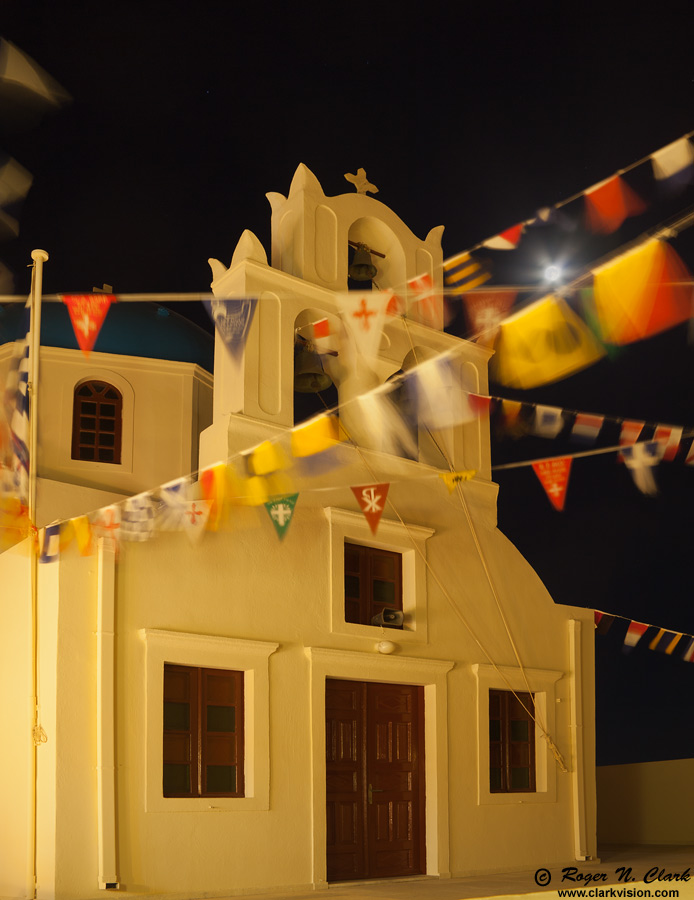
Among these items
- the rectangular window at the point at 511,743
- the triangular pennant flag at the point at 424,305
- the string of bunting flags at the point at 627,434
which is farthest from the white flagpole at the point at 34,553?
the rectangular window at the point at 511,743

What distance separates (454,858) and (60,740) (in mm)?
5054

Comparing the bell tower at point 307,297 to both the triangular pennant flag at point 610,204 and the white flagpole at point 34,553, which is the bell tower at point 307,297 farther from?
the triangular pennant flag at point 610,204

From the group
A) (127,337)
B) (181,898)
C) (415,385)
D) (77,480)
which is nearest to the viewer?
(181,898)

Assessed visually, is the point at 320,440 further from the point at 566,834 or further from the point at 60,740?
the point at 566,834

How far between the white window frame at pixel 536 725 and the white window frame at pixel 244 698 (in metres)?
3.19

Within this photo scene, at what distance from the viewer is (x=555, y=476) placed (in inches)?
444

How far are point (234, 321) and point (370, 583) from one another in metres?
3.33

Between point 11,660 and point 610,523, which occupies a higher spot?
point 610,523

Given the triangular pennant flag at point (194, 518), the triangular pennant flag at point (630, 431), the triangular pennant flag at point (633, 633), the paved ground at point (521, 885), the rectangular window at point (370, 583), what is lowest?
the paved ground at point (521, 885)

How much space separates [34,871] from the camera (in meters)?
8.85

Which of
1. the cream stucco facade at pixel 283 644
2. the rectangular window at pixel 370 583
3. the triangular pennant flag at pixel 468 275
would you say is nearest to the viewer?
the cream stucco facade at pixel 283 644

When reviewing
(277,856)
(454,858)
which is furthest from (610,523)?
(277,856)

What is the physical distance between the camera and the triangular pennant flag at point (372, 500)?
38.3 ft

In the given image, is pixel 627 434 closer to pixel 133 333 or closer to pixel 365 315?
pixel 365 315
